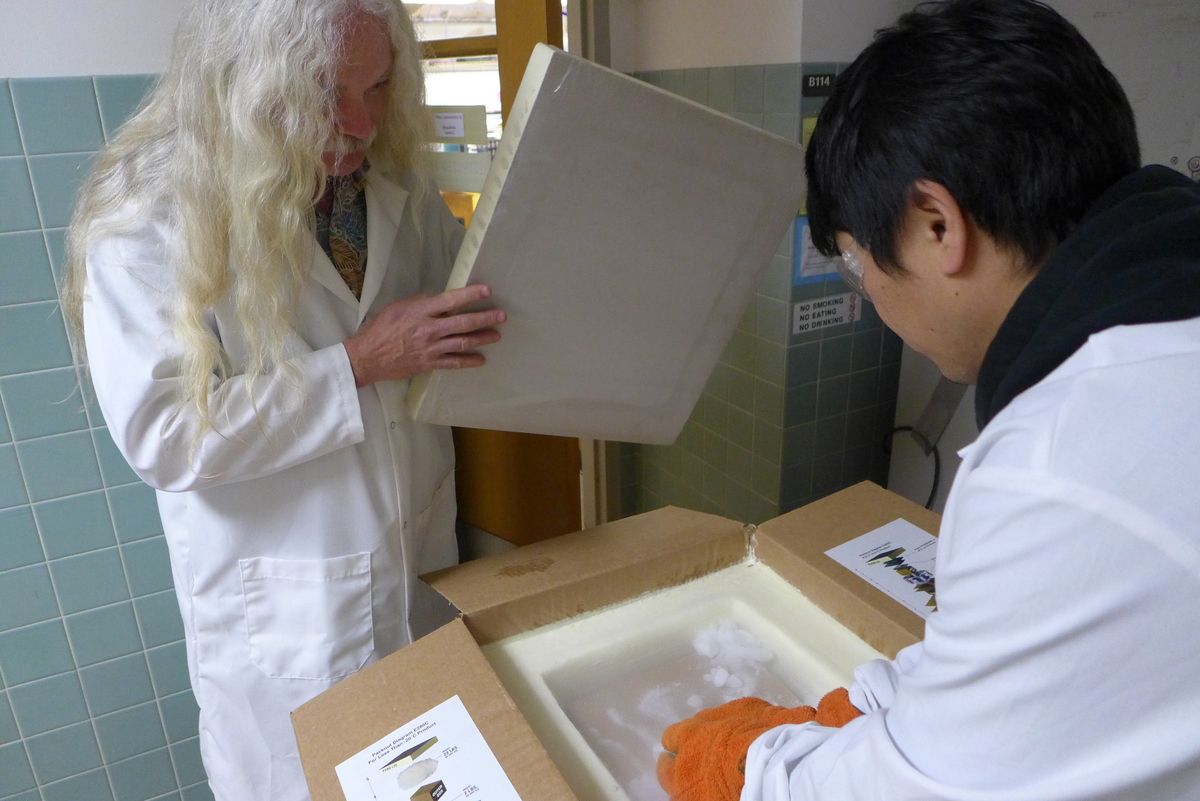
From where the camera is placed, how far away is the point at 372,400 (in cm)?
117

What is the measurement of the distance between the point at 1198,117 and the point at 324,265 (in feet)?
5.04

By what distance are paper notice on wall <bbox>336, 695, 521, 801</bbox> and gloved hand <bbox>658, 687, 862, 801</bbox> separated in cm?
18

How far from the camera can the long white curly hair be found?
944 mm

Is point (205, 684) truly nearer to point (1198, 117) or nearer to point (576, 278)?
point (576, 278)

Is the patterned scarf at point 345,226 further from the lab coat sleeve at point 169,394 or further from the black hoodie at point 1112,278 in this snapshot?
the black hoodie at point 1112,278

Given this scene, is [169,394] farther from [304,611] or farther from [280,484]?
[304,611]

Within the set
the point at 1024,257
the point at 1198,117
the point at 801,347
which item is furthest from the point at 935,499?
the point at 1024,257

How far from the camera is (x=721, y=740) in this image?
2.66ft

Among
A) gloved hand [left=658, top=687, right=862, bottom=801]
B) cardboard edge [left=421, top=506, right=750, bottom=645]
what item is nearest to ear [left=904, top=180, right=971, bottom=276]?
gloved hand [left=658, top=687, right=862, bottom=801]

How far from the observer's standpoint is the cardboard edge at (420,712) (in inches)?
30.3

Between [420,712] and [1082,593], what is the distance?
0.64 meters

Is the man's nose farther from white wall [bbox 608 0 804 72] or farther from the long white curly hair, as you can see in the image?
white wall [bbox 608 0 804 72]

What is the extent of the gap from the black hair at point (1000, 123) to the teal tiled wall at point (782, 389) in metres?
1.22

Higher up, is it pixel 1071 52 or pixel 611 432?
pixel 1071 52
